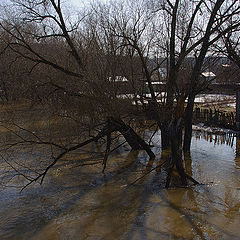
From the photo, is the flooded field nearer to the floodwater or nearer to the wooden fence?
the floodwater

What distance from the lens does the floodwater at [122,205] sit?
21.4ft

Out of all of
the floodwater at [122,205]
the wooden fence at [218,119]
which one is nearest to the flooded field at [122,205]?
the floodwater at [122,205]

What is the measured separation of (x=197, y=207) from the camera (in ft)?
25.1

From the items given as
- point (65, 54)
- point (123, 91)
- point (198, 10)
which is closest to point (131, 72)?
point (123, 91)

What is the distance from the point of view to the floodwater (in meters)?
6.52

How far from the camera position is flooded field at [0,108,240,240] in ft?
21.4

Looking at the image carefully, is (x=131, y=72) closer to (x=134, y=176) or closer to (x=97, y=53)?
(x=97, y=53)

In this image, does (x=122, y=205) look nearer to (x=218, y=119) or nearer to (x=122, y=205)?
(x=122, y=205)

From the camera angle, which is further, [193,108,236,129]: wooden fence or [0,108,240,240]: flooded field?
[193,108,236,129]: wooden fence

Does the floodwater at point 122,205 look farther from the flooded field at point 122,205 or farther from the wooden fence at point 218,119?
the wooden fence at point 218,119

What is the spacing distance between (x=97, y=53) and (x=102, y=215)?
6.52 metres

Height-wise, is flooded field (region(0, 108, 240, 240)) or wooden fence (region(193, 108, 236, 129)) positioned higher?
wooden fence (region(193, 108, 236, 129))

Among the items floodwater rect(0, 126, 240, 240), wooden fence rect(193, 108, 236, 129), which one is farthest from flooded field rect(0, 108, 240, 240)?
wooden fence rect(193, 108, 236, 129)

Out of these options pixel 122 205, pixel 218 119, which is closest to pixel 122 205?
pixel 122 205
